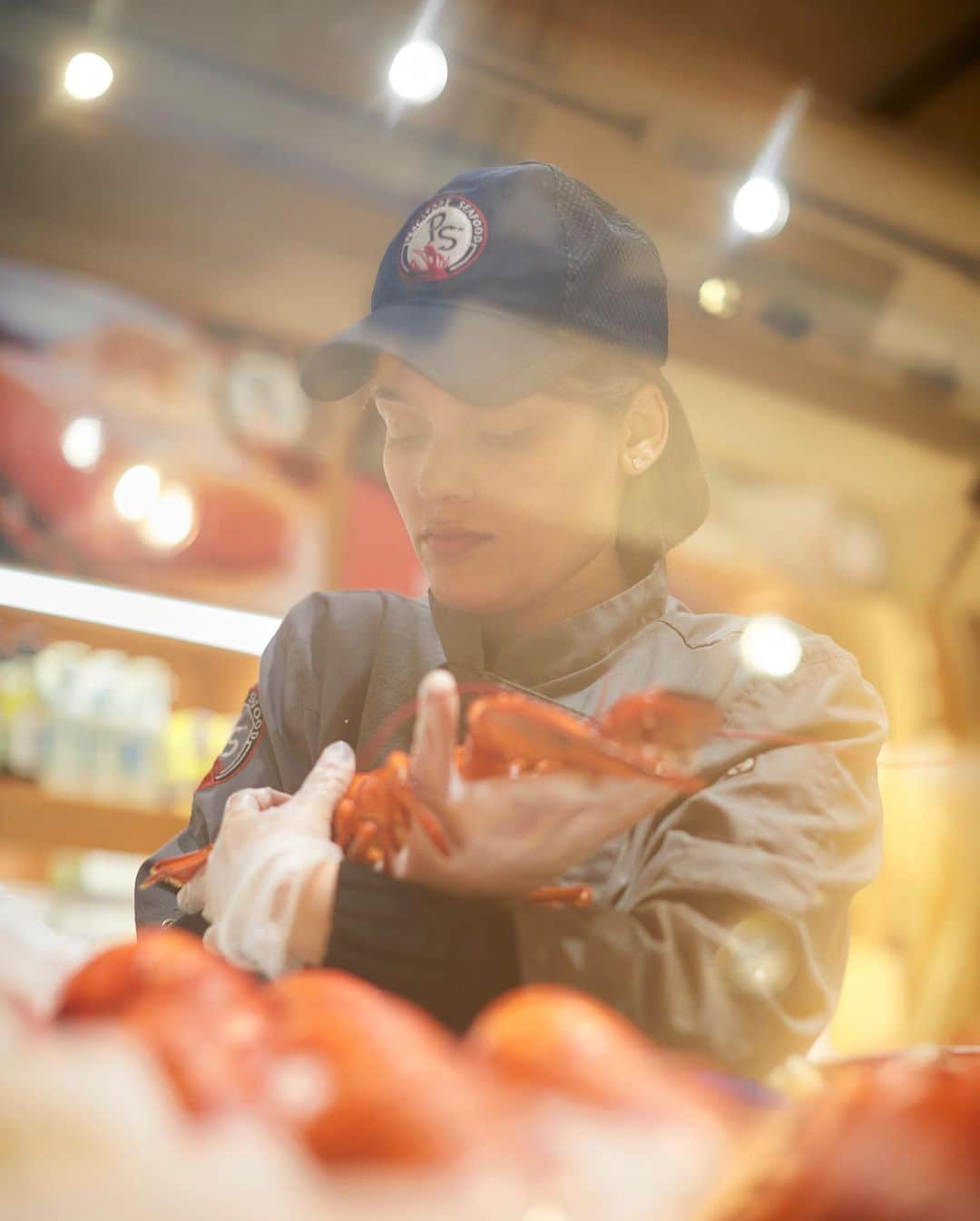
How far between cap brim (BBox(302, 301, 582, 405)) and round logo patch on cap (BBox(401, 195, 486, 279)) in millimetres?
20

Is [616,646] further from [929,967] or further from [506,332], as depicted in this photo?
[929,967]

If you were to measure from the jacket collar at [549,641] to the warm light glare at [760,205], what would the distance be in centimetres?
41

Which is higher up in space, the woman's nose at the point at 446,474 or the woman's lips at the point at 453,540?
the woman's nose at the point at 446,474

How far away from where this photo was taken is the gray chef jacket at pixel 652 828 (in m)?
0.56

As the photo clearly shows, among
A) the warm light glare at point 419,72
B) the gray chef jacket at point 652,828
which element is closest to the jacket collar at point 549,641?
the gray chef jacket at point 652,828

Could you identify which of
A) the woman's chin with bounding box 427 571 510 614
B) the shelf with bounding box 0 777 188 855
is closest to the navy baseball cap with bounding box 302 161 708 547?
the woman's chin with bounding box 427 571 510 614

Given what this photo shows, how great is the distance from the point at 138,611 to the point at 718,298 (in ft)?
1.68

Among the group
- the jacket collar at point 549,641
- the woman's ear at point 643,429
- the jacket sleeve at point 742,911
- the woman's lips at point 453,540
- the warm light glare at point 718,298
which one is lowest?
the jacket sleeve at point 742,911

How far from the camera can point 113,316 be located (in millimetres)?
992

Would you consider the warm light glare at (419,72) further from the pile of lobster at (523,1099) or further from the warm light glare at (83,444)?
the pile of lobster at (523,1099)

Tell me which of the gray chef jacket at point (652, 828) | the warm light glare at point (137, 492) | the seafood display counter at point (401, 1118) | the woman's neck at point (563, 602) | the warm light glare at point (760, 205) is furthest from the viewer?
the warm light glare at point (760, 205)

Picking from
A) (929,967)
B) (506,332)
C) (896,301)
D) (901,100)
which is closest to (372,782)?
(506,332)

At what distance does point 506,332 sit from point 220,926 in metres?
0.35

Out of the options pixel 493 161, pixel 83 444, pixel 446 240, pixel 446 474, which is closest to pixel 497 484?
pixel 446 474
